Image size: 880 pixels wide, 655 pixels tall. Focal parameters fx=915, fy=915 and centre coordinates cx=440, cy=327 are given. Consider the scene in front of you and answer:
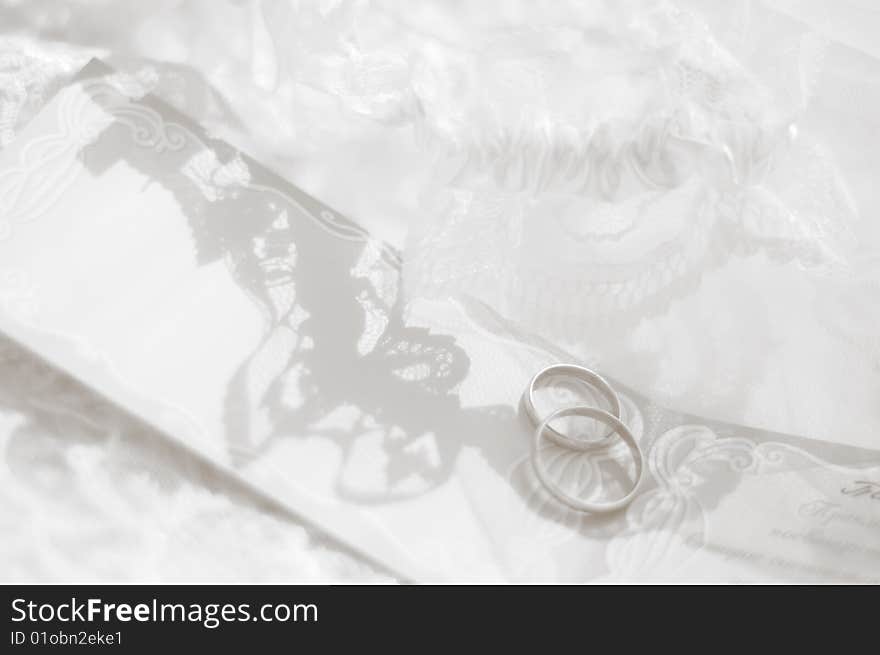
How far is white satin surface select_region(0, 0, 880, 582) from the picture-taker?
1.54ft

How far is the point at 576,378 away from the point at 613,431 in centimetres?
4

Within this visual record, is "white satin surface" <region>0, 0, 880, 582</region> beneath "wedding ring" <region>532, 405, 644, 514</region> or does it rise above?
above

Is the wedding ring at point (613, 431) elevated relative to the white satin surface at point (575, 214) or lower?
lower

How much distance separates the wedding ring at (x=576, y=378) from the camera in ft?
1.61

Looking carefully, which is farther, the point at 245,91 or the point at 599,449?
the point at 245,91

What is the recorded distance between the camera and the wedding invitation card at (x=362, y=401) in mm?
473

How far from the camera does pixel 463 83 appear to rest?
0.49 meters

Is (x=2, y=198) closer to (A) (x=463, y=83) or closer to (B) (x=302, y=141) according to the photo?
(B) (x=302, y=141)

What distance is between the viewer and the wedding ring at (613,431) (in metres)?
0.47

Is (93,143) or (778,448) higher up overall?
(93,143)

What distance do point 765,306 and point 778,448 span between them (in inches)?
3.3

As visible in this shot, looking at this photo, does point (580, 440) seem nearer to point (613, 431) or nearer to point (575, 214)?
point (613, 431)

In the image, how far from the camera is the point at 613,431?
19.4 inches

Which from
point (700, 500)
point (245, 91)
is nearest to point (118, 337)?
point (245, 91)
